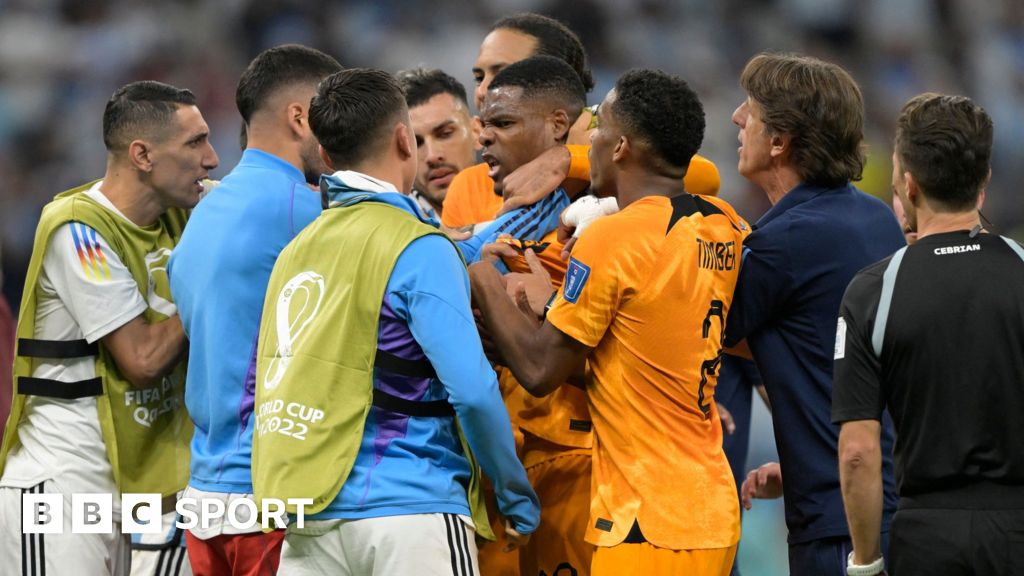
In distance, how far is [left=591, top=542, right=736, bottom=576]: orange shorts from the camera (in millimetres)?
3475

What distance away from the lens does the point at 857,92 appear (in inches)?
158

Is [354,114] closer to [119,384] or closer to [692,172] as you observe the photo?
[692,172]

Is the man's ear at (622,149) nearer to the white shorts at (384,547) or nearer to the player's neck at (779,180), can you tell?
the player's neck at (779,180)

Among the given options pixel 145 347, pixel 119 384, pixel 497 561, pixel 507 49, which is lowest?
pixel 497 561

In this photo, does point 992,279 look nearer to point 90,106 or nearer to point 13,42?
point 90,106

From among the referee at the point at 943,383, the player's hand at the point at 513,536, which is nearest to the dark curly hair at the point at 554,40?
the referee at the point at 943,383

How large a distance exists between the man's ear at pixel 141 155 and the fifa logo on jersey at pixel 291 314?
141 centimetres

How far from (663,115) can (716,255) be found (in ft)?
1.47

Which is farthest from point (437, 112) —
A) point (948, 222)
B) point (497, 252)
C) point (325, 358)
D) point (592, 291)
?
point (948, 222)

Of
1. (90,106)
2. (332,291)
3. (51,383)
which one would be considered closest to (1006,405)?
(332,291)

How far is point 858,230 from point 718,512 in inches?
40.9

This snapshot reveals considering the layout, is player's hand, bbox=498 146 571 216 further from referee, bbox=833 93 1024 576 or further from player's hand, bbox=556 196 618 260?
referee, bbox=833 93 1024 576

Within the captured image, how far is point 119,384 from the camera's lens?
15.1 feet

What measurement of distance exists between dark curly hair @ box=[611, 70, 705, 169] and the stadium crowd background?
242 inches
